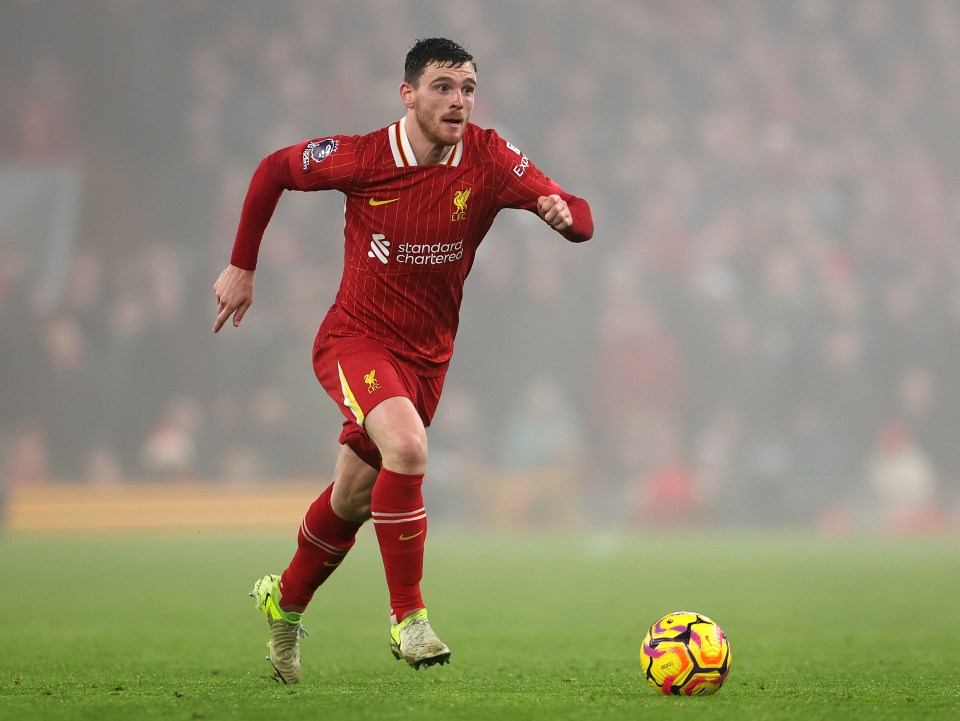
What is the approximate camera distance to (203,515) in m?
17.2

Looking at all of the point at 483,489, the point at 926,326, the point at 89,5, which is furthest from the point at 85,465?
the point at 926,326

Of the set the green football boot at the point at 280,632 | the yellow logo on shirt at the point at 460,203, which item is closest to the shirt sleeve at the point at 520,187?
the yellow logo on shirt at the point at 460,203

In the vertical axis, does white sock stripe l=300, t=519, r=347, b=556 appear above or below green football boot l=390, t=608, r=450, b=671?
above

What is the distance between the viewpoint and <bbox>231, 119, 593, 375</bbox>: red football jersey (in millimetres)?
4824

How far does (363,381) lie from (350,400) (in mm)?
83

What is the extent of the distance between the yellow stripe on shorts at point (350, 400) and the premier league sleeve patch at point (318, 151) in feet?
2.55

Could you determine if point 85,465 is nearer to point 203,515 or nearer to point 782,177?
point 203,515

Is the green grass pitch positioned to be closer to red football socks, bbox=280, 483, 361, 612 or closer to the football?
the football

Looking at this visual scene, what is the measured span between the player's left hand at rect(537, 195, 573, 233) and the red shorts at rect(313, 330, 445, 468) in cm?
74

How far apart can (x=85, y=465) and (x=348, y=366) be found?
520 inches

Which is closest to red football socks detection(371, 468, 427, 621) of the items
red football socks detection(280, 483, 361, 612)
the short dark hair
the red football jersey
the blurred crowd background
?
red football socks detection(280, 483, 361, 612)

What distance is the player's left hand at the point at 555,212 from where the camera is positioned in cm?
467

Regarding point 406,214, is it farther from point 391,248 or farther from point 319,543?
point 319,543

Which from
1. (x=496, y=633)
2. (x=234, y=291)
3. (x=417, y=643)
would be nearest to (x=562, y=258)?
(x=496, y=633)
